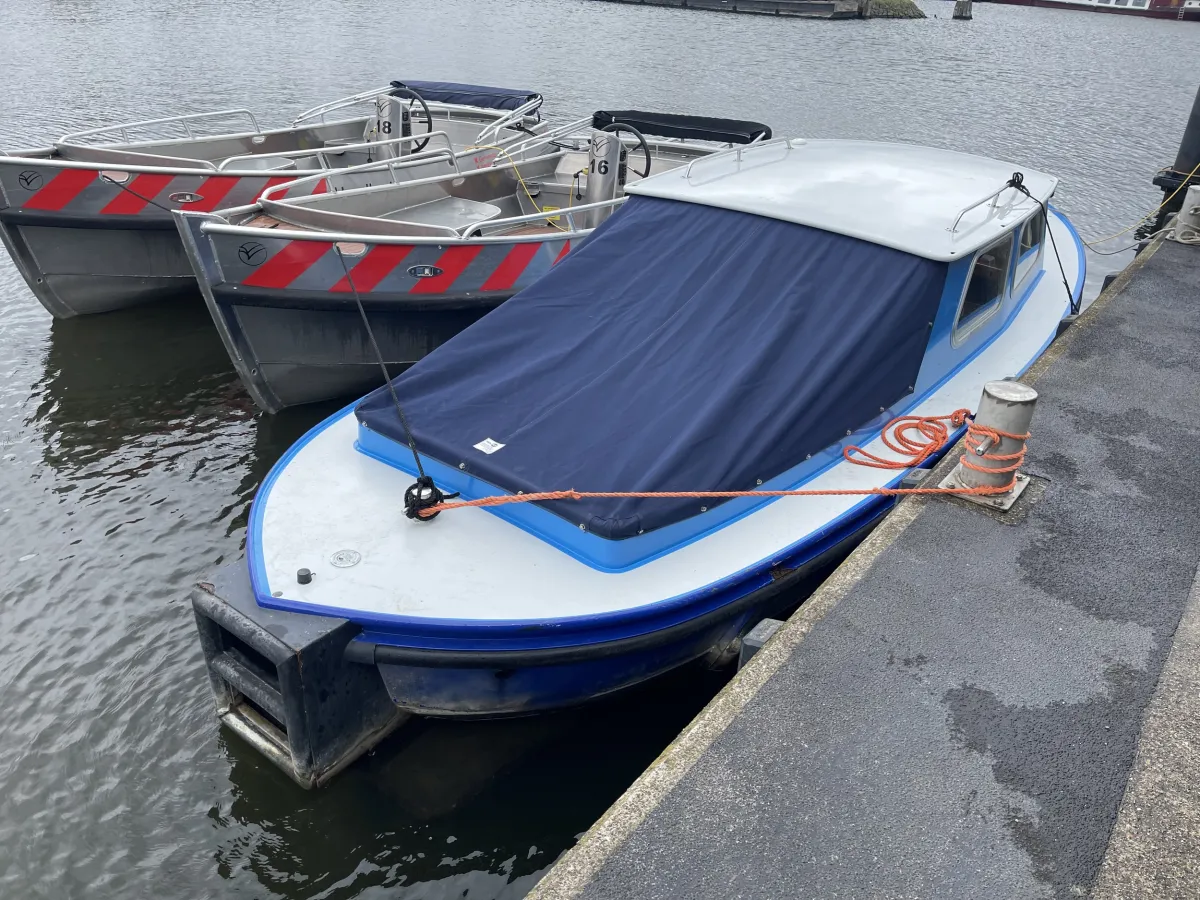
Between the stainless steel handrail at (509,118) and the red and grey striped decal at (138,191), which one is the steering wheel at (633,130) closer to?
the stainless steel handrail at (509,118)

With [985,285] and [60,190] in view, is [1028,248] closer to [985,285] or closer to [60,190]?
[985,285]

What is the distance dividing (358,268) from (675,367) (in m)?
3.99

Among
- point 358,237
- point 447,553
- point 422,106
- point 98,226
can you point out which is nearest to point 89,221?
point 98,226

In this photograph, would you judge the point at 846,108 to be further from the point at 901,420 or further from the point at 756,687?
the point at 756,687

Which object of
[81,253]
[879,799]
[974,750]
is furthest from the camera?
[81,253]

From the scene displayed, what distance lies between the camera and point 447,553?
172 inches

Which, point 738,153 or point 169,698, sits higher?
point 738,153

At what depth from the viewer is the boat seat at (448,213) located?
9.77 m

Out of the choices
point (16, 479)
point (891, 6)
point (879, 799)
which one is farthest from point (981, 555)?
point (891, 6)

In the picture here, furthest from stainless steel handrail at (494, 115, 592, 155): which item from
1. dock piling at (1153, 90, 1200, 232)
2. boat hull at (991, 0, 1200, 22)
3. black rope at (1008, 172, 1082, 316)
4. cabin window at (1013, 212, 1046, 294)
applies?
boat hull at (991, 0, 1200, 22)

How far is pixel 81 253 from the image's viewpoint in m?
9.98

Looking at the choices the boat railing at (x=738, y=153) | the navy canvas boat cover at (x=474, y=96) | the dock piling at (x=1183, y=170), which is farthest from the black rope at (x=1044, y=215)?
the navy canvas boat cover at (x=474, y=96)

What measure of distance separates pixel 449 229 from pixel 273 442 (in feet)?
8.27

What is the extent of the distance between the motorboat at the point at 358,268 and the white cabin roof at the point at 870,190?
5.03ft
